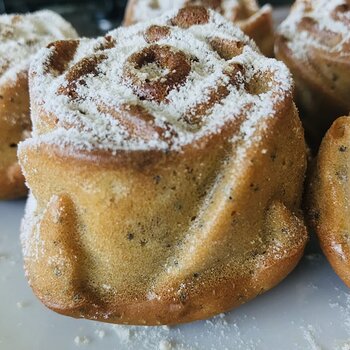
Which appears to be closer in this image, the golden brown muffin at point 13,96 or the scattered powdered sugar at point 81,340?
the scattered powdered sugar at point 81,340

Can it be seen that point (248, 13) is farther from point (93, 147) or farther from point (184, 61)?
point (93, 147)

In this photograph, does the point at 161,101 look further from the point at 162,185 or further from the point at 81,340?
the point at 81,340

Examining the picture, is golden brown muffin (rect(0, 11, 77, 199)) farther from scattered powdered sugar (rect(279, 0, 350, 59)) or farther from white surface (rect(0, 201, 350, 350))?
scattered powdered sugar (rect(279, 0, 350, 59))

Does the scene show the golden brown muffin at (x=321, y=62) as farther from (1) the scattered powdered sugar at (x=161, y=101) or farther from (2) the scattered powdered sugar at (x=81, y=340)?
(2) the scattered powdered sugar at (x=81, y=340)

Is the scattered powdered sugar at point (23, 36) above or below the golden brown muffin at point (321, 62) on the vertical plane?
below

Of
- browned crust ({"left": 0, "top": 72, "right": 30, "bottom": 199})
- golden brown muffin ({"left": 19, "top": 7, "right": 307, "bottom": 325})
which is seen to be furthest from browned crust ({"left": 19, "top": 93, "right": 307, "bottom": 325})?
browned crust ({"left": 0, "top": 72, "right": 30, "bottom": 199})

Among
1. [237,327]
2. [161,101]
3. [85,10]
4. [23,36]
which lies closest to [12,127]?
[23,36]

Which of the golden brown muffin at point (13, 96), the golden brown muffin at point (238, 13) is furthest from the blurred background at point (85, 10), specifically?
the golden brown muffin at point (13, 96)

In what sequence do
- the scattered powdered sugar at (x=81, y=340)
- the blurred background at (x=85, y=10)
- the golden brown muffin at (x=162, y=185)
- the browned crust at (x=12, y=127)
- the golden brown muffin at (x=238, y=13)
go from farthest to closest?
the blurred background at (x=85, y=10) < the golden brown muffin at (x=238, y=13) < the browned crust at (x=12, y=127) < the scattered powdered sugar at (x=81, y=340) < the golden brown muffin at (x=162, y=185)
